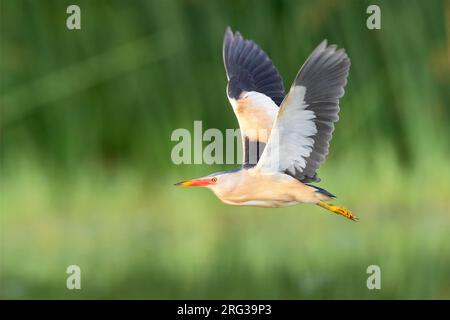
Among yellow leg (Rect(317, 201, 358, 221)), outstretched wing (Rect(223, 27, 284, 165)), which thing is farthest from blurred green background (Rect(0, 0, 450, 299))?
yellow leg (Rect(317, 201, 358, 221))

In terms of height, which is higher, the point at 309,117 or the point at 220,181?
the point at 309,117

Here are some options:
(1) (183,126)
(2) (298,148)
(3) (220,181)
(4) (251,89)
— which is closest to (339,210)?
(2) (298,148)

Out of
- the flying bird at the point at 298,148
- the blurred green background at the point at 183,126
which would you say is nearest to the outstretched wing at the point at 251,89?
the flying bird at the point at 298,148

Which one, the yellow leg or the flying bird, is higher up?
the flying bird

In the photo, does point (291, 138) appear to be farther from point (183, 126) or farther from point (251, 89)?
point (183, 126)

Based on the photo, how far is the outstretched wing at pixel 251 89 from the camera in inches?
145

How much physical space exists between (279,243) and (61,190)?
1.43 metres

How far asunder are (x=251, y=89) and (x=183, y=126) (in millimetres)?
1977

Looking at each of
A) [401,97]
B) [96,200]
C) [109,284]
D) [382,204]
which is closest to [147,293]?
[109,284]

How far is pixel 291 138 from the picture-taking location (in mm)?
3285

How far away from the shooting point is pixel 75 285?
4758 mm

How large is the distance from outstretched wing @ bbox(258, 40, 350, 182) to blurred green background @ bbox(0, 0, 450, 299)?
2.02 m

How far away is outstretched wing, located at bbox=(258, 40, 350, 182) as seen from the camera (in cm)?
320

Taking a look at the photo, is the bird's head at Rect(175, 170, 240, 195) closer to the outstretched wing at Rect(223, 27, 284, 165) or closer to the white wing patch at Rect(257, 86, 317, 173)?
the white wing patch at Rect(257, 86, 317, 173)
